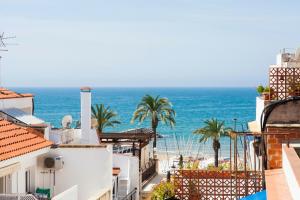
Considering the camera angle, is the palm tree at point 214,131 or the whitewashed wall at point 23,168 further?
the palm tree at point 214,131

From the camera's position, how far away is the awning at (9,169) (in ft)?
43.7

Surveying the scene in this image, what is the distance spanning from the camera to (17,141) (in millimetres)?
15391

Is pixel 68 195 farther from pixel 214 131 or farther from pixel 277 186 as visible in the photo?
pixel 214 131

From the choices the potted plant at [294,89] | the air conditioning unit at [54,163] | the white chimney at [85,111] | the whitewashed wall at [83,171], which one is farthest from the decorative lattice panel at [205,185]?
the white chimney at [85,111]

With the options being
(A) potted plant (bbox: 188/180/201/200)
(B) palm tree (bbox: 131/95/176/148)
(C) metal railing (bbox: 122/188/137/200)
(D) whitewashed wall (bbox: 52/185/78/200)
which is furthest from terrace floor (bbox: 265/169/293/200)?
(B) palm tree (bbox: 131/95/176/148)

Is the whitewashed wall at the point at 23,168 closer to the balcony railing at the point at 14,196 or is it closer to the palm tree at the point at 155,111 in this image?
the balcony railing at the point at 14,196

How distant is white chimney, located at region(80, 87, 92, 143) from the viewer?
70.4 feet

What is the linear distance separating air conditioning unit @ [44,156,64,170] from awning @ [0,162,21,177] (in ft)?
6.25

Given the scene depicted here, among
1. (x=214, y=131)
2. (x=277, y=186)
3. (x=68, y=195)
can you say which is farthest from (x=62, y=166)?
(x=214, y=131)

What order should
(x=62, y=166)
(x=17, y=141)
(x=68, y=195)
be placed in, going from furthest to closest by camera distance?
(x=62, y=166) → (x=17, y=141) → (x=68, y=195)

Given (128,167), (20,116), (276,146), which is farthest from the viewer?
(128,167)

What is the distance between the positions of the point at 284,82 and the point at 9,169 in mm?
7908

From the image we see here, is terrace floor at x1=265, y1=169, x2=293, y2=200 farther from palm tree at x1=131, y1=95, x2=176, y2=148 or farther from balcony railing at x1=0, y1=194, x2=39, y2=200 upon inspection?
palm tree at x1=131, y1=95, x2=176, y2=148

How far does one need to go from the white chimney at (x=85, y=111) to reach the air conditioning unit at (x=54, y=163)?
5.03 m
